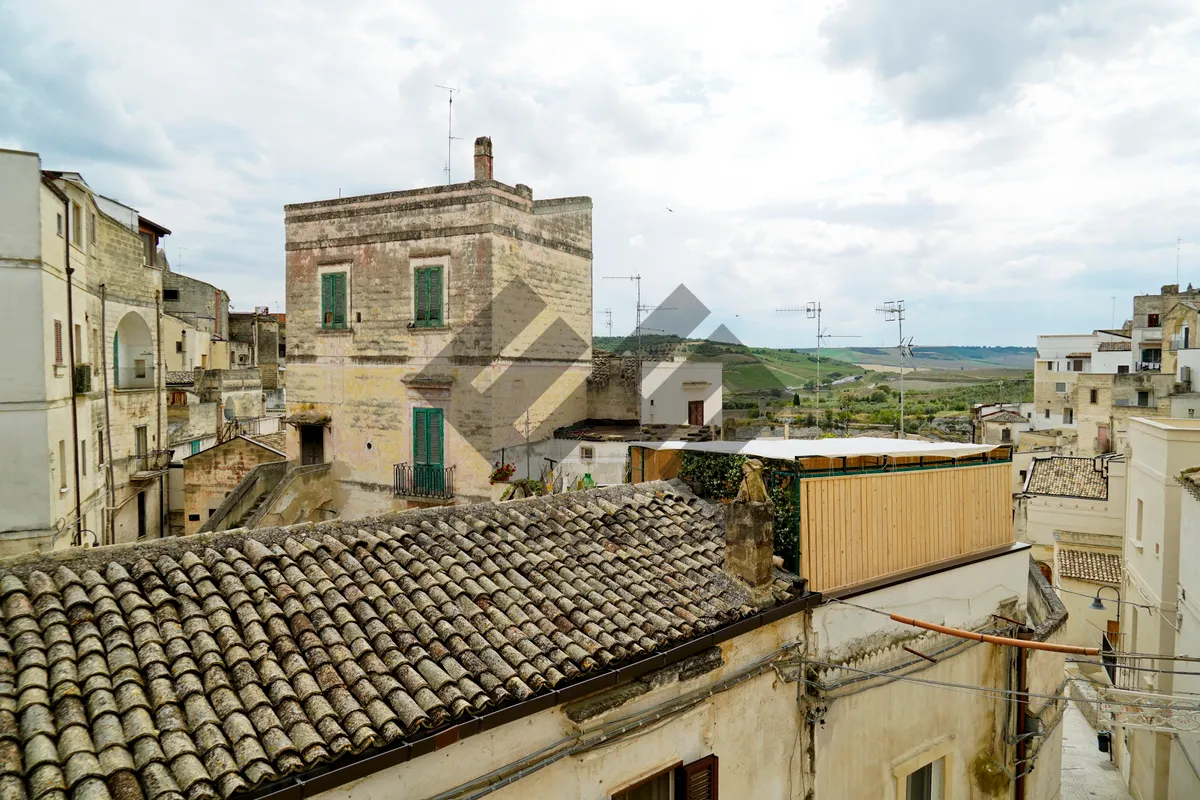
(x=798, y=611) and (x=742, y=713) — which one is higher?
(x=798, y=611)

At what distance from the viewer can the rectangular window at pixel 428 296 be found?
16516 mm

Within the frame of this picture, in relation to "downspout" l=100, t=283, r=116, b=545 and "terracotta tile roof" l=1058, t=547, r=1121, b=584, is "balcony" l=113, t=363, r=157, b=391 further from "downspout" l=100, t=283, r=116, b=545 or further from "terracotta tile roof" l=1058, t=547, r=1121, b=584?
"terracotta tile roof" l=1058, t=547, r=1121, b=584

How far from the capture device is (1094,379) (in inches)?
1389

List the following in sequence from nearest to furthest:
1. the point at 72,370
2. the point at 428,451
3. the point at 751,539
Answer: the point at 751,539 < the point at 72,370 < the point at 428,451

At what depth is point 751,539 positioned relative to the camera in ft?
21.1

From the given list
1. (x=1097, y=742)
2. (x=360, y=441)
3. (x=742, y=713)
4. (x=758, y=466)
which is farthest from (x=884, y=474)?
(x=1097, y=742)

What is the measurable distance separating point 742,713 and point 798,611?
40.6 inches

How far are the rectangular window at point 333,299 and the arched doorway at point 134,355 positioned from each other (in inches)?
356

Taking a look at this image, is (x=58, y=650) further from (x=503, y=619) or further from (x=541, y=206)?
(x=541, y=206)

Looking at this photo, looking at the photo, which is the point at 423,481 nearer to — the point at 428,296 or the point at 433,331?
the point at 433,331

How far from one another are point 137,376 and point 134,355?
2.27ft

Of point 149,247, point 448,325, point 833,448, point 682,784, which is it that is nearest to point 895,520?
point 833,448

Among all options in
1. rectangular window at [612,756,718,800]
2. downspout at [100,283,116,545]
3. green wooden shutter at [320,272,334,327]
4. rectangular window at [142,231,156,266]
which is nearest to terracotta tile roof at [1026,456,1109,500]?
rectangular window at [612,756,718,800]

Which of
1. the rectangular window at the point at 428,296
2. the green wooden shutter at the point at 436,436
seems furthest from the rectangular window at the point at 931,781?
the rectangular window at the point at 428,296
